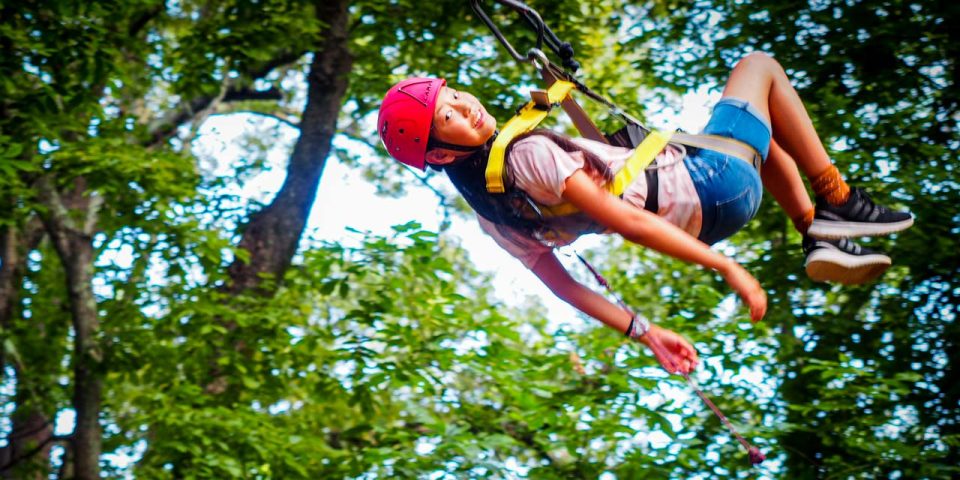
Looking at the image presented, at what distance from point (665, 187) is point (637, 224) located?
299mm

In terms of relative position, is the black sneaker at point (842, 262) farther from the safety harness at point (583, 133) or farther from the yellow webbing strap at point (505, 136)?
the yellow webbing strap at point (505, 136)

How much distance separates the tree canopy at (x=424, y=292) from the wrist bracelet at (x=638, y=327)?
10.2 ft

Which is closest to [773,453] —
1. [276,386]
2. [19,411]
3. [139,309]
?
[276,386]

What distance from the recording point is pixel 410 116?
9.86ft

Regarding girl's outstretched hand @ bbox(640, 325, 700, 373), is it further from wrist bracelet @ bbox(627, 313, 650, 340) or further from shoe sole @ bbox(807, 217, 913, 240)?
shoe sole @ bbox(807, 217, 913, 240)

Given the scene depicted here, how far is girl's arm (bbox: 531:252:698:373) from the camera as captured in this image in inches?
115

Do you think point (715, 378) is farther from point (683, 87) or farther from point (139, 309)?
point (139, 309)

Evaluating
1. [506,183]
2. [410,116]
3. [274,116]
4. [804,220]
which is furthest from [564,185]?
[274,116]

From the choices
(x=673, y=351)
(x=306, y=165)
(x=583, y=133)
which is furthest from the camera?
(x=306, y=165)

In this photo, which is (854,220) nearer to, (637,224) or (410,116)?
(637,224)

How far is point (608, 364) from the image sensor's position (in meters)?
6.68

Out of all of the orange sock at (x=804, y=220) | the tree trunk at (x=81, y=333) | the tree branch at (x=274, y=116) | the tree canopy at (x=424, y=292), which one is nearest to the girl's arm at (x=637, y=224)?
the orange sock at (x=804, y=220)

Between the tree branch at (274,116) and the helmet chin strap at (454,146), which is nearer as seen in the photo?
the helmet chin strap at (454,146)

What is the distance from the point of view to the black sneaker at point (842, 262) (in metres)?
3.17
